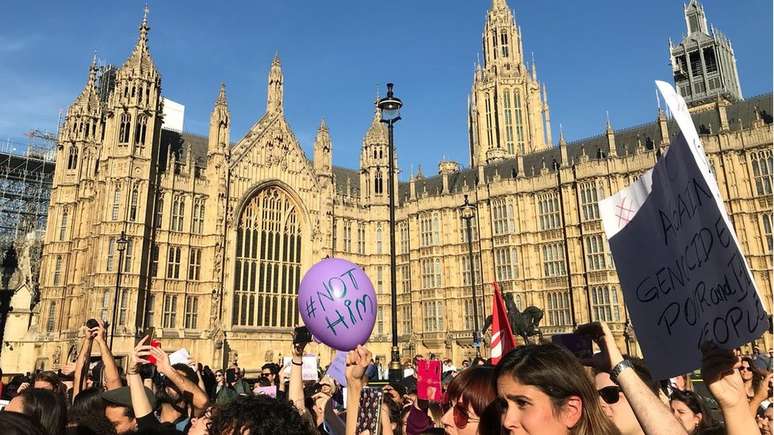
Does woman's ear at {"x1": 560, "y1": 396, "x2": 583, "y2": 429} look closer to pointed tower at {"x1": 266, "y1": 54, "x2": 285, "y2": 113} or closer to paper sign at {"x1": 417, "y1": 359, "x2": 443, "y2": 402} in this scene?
paper sign at {"x1": 417, "y1": 359, "x2": 443, "y2": 402}

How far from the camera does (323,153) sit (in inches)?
1658

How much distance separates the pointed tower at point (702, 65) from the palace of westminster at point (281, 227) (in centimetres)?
1980

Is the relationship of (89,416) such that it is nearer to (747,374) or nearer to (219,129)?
(747,374)

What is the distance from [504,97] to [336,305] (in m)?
52.9

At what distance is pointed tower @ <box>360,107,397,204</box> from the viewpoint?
44.4m

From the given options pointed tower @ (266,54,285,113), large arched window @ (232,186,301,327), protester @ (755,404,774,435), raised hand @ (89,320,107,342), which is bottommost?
protester @ (755,404,774,435)

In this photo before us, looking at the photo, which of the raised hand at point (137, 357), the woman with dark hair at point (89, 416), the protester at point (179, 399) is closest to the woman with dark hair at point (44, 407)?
the woman with dark hair at point (89, 416)

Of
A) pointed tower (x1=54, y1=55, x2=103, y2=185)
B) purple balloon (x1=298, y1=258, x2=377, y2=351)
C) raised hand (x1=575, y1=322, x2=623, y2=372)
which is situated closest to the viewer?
raised hand (x1=575, y1=322, x2=623, y2=372)

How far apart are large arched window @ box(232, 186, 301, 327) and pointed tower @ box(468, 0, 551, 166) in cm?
2457

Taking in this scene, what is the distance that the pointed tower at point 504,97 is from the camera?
5581 centimetres

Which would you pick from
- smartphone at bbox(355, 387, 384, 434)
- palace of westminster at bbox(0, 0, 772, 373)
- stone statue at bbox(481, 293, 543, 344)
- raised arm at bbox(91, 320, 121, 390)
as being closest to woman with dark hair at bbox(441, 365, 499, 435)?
smartphone at bbox(355, 387, 384, 434)

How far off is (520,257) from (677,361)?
36139 mm

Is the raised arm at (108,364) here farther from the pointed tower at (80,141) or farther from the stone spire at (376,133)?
Answer: the stone spire at (376,133)

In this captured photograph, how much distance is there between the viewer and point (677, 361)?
2.79 metres
